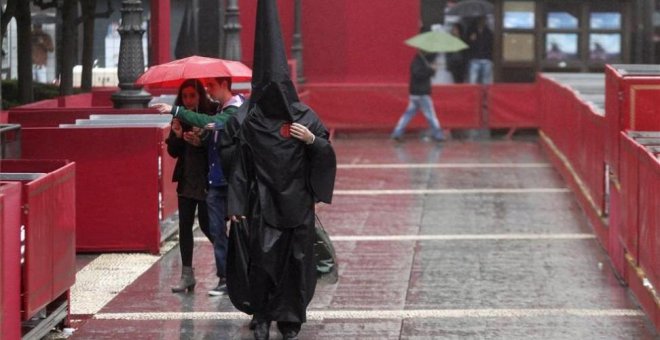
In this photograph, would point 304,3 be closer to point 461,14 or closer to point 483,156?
point 461,14

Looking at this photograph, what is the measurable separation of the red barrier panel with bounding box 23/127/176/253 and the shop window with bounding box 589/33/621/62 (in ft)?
55.0

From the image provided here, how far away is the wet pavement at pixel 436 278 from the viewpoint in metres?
9.95

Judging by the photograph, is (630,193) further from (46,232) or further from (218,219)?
(46,232)

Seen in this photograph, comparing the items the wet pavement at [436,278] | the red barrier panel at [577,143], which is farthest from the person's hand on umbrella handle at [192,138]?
the red barrier panel at [577,143]

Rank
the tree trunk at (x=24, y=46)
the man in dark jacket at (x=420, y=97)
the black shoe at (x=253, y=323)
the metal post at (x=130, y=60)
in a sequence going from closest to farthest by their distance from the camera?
1. the black shoe at (x=253, y=323)
2. the metal post at (x=130, y=60)
3. the tree trunk at (x=24, y=46)
4. the man in dark jacket at (x=420, y=97)

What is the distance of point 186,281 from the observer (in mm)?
11250

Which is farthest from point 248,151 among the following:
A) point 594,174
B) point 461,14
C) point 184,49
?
point 461,14

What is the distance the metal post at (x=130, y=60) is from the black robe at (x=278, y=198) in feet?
19.8

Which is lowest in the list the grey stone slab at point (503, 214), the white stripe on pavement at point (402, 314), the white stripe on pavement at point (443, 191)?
the white stripe on pavement at point (402, 314)

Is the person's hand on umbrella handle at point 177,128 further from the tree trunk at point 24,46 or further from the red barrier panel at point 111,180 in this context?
the tree trunk at point 24,46

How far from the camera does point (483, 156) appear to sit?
2292 cm

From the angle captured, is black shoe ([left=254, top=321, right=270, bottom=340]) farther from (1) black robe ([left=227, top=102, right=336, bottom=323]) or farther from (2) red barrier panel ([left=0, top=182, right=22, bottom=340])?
(2) red barrier panel ([left=0, top=182, right=22, bottom=340])

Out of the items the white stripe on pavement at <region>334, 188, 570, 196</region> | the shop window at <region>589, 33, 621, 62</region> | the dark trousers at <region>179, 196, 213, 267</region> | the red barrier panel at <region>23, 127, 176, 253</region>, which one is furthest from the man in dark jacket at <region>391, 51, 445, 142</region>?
the dark trousers at <region>179, 196, 213, 267</region>

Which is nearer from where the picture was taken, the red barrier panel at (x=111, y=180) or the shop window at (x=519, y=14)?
the red barrier panel at (x=111, y=180)
